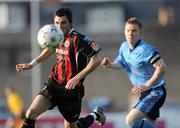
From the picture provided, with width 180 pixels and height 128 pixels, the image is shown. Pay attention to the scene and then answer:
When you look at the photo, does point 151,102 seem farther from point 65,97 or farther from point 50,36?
point 50,36

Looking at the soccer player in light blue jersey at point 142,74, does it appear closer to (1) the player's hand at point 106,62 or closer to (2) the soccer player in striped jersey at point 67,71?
(1) the player's hand at point 106,62

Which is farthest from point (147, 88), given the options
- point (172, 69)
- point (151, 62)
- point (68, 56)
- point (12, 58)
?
point (12, 58)

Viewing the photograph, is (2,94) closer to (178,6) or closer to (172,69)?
(172,69)

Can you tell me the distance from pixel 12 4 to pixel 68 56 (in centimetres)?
4298

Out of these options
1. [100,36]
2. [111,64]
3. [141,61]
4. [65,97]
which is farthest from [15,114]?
[100,36]

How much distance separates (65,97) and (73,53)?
0.74m

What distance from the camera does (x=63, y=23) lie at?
1252 centimetres

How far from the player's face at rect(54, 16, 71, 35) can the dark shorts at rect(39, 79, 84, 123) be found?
0.87 m

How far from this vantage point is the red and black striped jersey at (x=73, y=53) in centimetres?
1252

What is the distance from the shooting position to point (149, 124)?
500 inches

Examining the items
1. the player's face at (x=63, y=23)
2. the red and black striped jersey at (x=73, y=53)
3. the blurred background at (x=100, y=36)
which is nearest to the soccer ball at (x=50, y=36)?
the player's face at (x=63, y=23)

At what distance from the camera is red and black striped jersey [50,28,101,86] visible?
1252 cm

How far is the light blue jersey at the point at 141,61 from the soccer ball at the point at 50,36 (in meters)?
1.28

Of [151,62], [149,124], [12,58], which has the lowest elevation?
[12,58]
